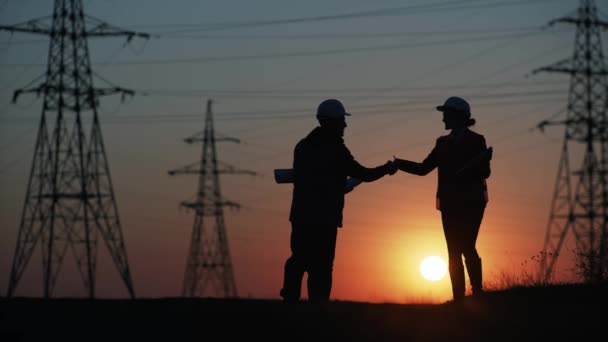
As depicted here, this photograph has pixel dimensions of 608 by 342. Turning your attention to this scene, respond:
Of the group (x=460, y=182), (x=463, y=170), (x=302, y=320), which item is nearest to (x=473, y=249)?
(x=460, y=182)

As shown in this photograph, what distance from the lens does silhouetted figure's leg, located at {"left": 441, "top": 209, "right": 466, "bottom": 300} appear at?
14.8 metres

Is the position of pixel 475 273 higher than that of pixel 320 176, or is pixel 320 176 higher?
pixel 320 176

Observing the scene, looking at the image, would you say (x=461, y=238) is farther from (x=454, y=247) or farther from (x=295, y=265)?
(x=295, y=265)

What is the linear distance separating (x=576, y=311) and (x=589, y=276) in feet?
15.3

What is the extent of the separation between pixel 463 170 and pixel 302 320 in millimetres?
3313

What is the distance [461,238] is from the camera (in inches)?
586

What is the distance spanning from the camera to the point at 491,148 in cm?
A: 1497

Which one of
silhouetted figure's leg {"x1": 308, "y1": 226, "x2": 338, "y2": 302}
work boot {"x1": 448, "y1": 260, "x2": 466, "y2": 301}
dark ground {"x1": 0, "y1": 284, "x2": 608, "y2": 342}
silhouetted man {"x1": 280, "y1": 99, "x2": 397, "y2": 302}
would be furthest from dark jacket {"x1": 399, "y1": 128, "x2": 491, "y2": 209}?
silhouetted figure's leg {"x1": 308, "y1": 226, "x2": 338, "y2": 302}

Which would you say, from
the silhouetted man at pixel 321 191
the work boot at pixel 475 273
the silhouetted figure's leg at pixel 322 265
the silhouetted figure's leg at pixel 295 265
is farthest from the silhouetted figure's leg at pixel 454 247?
the silhouetted figure's leg at pixel 295 265

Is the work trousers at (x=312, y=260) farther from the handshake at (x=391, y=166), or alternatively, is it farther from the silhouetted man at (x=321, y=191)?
the handshake at (x=391, y=166)

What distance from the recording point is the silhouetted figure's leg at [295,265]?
45.9 ft

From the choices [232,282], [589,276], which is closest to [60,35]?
[232,282]

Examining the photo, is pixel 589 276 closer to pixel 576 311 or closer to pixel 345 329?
pixel 576 311

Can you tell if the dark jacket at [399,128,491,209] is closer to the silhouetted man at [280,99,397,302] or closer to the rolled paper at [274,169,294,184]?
the silhouetted man at [280,99,397,302]
